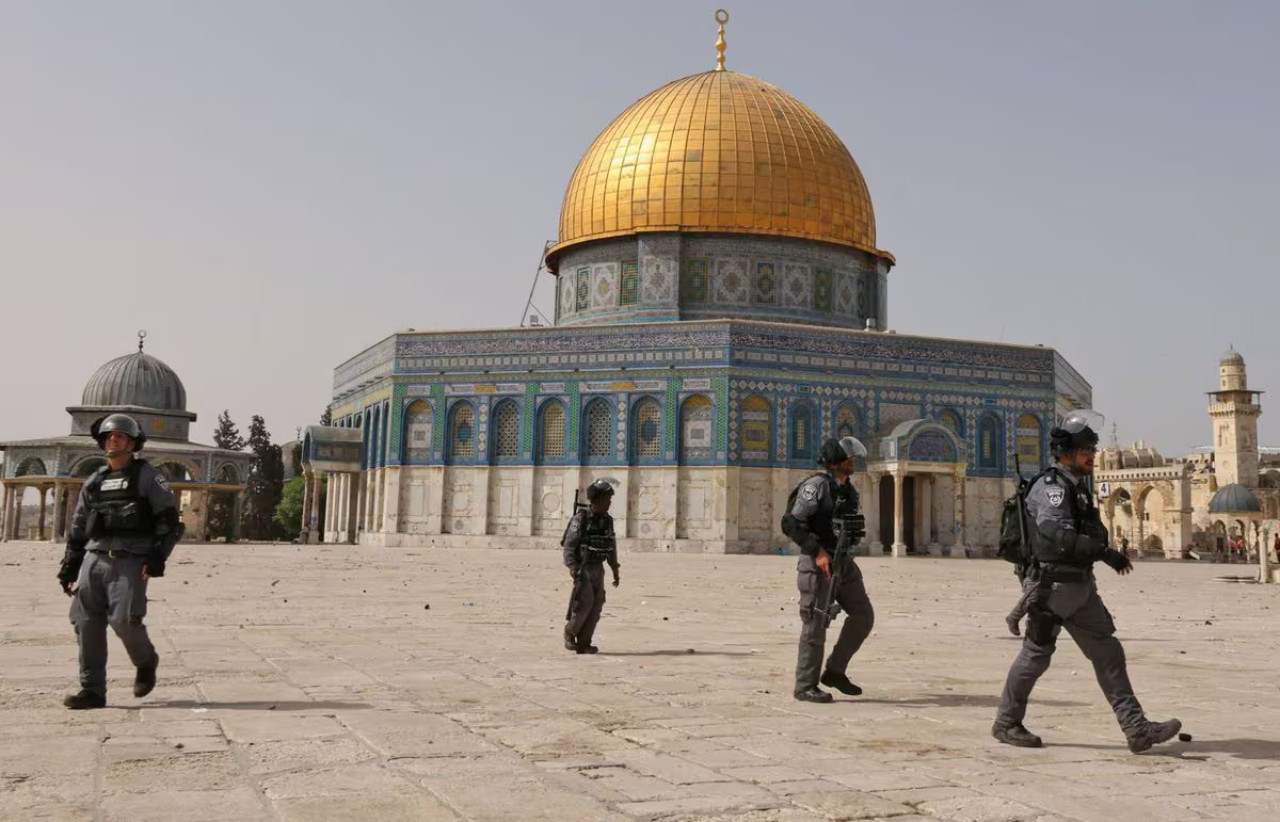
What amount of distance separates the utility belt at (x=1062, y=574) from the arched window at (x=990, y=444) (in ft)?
104

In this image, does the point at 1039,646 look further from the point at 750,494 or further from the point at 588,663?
the point at 750,494

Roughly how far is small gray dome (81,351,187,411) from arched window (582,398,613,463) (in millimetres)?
20533

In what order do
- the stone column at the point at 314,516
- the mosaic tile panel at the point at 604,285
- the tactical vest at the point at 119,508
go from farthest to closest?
the stone column at the point at 314,516 → the mosaic tile panel at the point at 604,285 → the tactical vest at the point at 119,508

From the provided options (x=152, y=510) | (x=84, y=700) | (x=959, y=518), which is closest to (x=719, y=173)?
(x=959, y=518)

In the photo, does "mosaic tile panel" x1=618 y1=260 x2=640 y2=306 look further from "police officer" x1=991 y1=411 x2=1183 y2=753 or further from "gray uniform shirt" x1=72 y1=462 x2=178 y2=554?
"police officer" x1=991 y1=411 x2=1183 y2=753

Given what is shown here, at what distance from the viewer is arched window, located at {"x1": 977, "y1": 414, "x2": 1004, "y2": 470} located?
3628cm

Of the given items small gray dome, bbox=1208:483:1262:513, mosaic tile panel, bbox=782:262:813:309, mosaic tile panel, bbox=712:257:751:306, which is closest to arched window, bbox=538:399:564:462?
mosaic tile panel, bbox=712:257:751:306

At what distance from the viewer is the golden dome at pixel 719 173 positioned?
125ft

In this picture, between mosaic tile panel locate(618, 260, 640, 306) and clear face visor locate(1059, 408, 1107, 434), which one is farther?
mosaic tile panel locate(618, 260, 640, 306)

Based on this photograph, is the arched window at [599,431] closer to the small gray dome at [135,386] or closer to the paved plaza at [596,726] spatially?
the small gray dome at [135,386]

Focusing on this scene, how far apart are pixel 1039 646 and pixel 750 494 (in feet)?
92.9

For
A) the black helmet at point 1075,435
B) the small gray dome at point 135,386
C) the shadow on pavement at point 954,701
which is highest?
the small gray dome at point 135,386

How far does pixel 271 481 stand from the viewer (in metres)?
56.8

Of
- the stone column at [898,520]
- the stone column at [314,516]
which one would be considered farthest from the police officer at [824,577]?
the stone column at [314,516]
